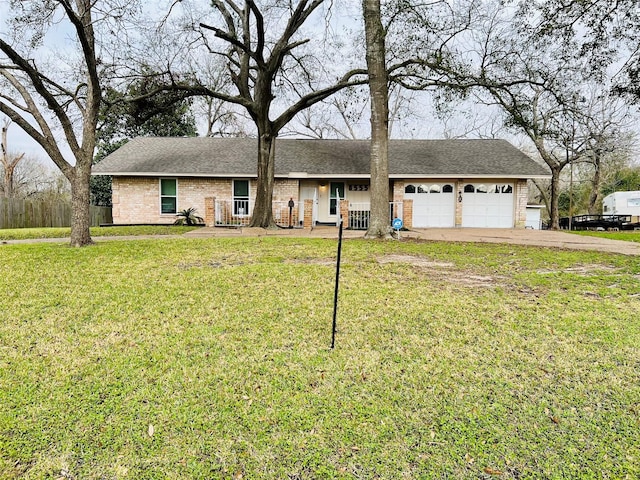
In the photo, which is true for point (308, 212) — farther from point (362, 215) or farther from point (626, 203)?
point (626, 203)

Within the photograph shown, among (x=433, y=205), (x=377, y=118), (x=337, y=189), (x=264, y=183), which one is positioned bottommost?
(x=433, y=205)

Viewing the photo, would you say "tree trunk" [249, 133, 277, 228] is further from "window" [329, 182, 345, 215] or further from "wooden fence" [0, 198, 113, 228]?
"wooden fence" [0, 198, 113, 228]

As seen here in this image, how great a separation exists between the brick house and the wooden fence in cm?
341

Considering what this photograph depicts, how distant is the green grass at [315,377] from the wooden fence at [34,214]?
13.2m

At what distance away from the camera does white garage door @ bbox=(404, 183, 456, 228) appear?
16.4 meters

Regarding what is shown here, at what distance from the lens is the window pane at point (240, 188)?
16234 millimetres

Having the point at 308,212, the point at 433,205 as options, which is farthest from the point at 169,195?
the point at 433,205

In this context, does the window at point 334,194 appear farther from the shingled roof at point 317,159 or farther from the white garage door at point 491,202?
the white garage door at point 491,202

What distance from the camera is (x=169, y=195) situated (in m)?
16.1

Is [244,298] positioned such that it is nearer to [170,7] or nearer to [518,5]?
[518,5]

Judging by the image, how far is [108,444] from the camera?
7.05 ft

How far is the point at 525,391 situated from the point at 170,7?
533 inches

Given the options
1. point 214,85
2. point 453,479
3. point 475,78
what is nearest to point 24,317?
point 453,479

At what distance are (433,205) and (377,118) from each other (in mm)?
7929
